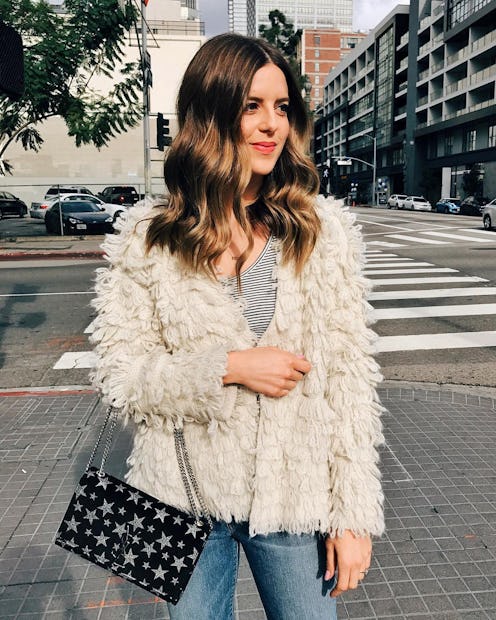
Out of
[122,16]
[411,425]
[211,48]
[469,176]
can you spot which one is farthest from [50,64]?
[469,176]

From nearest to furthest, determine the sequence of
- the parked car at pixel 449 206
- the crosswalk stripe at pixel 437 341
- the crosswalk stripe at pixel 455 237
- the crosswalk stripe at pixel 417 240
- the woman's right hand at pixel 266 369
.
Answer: the woman's right hand at pixel 266 369 < the crosswalk stripe at pixel 437 341 < the crosswalk stripe at pixel 455 237 < the crosswalk stripe at pixel 417 240 < the parked car at pixel 449 206

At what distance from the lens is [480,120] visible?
157 ft

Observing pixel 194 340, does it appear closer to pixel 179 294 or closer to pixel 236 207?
pixel 179 294

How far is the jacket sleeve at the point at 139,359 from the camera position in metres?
1.34

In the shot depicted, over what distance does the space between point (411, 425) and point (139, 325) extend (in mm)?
3361

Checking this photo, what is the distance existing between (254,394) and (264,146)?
24.0 inches

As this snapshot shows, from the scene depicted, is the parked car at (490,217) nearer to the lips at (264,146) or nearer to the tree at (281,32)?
the lips at (264,146)

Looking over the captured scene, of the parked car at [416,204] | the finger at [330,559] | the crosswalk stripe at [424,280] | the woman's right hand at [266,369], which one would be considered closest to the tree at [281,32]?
the parked car at [416,204]

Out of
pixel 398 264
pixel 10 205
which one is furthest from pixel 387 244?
pixel 10 205

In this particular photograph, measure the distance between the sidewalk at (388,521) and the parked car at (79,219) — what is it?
16503mm

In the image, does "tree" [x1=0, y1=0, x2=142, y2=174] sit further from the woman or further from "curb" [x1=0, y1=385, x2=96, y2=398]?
the woman

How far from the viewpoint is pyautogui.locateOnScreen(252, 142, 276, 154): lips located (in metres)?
1.47

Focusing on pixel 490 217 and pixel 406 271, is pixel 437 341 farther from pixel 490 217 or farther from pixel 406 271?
pixel 490 217

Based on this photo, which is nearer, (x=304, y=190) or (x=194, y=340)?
(x=194, y=340)
